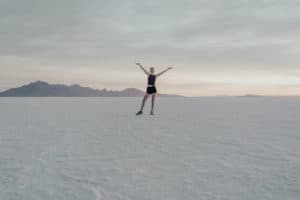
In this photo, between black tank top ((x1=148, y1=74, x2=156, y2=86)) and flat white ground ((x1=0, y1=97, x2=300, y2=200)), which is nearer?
flat white ground ((x1=0, y1=97, x2=300, y2=200))

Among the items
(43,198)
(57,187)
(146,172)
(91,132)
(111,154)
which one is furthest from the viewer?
(91,132)

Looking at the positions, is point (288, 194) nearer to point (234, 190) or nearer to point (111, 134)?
point (234, 190)

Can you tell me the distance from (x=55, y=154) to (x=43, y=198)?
1.91 m

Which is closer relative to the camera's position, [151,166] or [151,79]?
[151,166]

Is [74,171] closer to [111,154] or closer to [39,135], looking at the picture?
[111,154]

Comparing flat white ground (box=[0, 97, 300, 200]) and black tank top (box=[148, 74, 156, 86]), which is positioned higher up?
black tank top (box=[148, 74, 156, 86])

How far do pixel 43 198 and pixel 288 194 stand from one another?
2.30m

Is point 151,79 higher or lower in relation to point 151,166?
higher

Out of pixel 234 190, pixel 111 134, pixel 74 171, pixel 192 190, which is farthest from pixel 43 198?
pixel 111 134

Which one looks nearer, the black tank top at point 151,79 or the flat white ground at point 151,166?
the flat white ground at point 151,166

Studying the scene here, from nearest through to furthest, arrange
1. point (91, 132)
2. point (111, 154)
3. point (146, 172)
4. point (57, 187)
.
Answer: point (57, 187)
point (146, 172)
point (111, 154)
point (91, 132)

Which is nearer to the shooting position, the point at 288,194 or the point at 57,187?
the point at 288,194

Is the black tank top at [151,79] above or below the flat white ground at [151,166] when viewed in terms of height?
above

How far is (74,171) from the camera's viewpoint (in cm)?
407
